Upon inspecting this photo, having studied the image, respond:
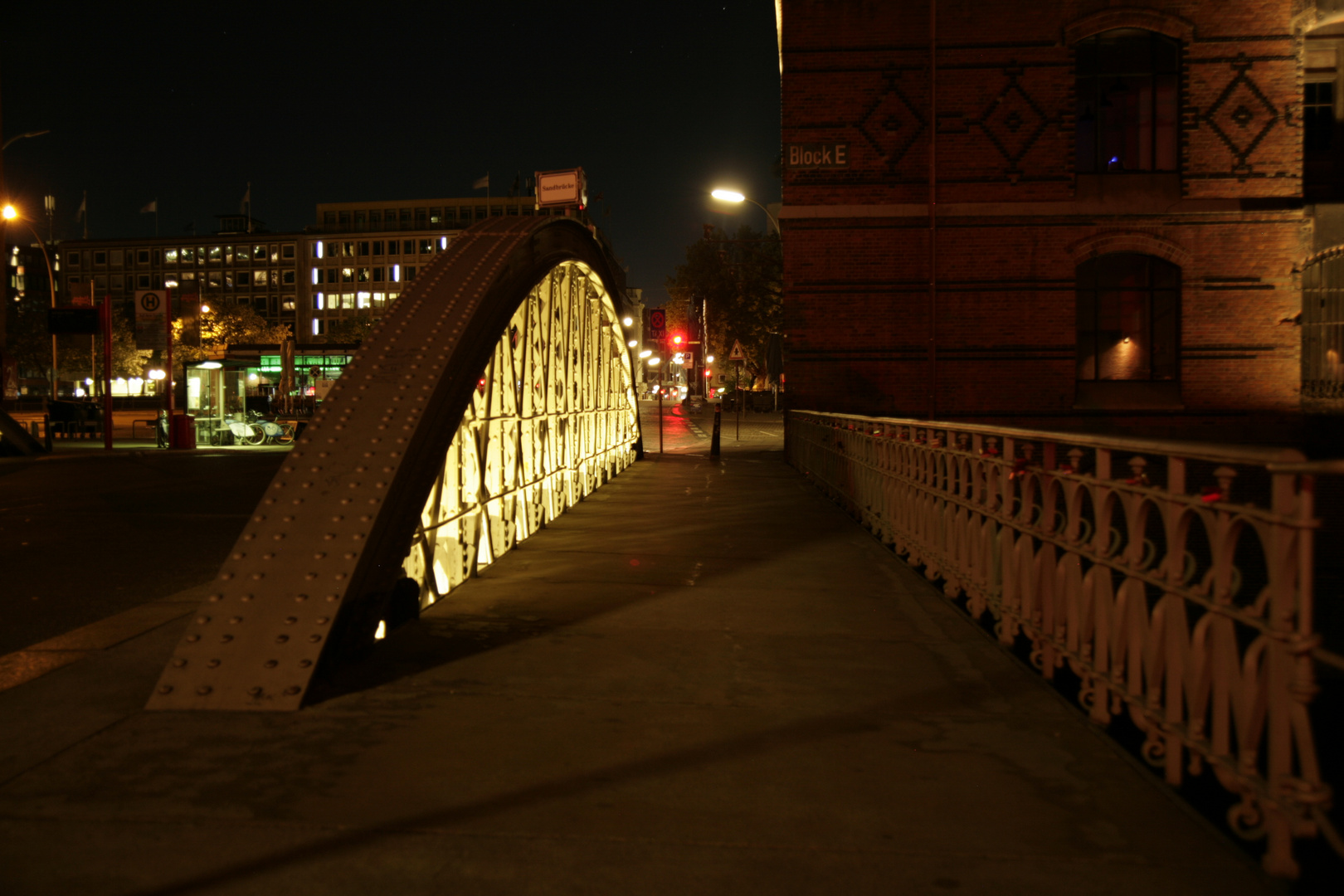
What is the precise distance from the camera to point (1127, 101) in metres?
19.1

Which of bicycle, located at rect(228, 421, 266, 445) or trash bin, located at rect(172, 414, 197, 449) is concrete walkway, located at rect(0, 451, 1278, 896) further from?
bicycle, located at rect(228, 421, 266, 445)

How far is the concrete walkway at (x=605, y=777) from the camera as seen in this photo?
278 cm

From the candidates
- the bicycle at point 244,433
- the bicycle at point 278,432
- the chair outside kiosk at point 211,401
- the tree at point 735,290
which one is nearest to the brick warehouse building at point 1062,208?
the bicycle at point 244,433

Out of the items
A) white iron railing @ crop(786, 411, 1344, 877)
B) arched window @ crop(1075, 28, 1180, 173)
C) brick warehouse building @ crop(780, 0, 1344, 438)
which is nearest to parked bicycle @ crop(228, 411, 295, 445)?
brick warehouse building @ crop(780, 0, 1344, 438)

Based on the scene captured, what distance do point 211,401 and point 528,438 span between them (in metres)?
23.9

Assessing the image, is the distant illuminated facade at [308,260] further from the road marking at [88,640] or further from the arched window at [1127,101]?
the road marking at [88,640]

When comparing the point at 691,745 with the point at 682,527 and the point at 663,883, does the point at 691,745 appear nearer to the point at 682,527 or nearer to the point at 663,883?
the point at 663,883

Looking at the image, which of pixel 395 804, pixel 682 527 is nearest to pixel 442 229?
pixel 682 527

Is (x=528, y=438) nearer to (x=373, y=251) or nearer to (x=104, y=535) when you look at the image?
(x=104, y=535)

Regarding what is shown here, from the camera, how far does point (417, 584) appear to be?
19.0 feet

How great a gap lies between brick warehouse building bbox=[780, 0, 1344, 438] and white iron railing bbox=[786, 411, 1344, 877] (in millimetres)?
13140

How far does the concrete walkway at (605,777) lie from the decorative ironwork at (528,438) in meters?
1.14

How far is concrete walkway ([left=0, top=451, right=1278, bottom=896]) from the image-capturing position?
278cm

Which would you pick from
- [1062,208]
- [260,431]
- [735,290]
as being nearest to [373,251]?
[735,290]
